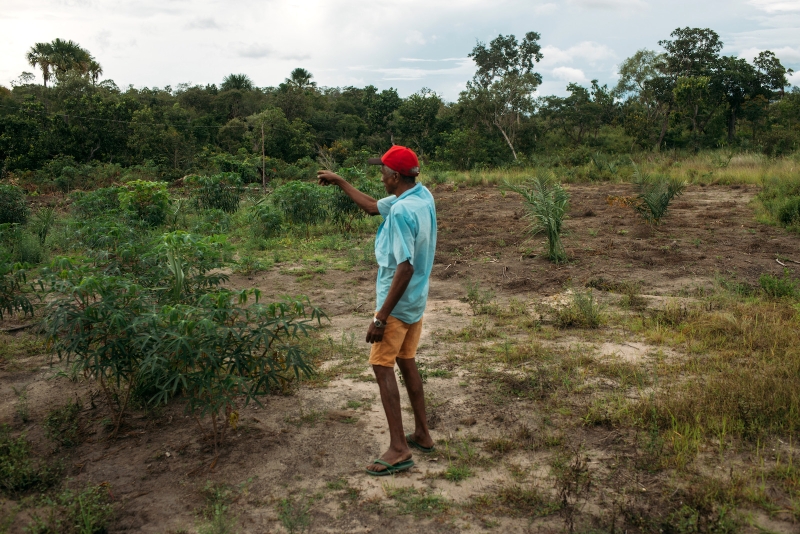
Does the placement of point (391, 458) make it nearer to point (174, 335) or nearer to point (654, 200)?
point (174, 335)

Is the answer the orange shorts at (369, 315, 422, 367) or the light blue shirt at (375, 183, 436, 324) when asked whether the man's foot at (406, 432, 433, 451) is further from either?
the light blue shirt at (375, 183, 436, 324)

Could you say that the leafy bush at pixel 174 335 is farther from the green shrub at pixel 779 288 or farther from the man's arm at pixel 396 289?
the green shrub at pixel 779 288

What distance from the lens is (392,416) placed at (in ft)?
10.5

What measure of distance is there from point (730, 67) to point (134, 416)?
2833 centimetres

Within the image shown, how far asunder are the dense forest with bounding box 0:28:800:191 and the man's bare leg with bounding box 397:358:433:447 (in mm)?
16040

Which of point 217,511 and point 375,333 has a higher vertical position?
point 375,333

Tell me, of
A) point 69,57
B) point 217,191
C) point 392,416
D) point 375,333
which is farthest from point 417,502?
point 69,57

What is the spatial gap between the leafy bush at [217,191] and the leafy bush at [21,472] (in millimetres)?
9684

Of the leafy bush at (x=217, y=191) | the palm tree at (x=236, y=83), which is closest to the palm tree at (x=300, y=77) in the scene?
the palm tree at (x=236, y=83)

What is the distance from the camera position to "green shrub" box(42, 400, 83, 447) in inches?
142

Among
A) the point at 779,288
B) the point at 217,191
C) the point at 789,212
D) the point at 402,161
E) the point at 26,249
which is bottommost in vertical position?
the point at 779,288

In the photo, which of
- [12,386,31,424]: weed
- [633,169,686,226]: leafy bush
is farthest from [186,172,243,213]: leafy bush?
[12,386,31,424]: weed

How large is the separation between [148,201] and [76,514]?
327 inches

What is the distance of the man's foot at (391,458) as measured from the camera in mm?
3178
